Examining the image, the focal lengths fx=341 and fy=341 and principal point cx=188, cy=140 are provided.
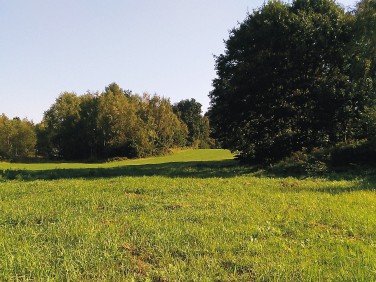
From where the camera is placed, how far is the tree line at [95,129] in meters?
72.6

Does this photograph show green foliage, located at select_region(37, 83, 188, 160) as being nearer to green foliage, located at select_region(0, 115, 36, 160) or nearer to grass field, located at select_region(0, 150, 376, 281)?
green foliage, located at select_region(0, 115, 36, 160)

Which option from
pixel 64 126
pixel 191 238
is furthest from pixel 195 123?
pixel 191 238

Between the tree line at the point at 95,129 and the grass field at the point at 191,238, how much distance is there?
6128cm

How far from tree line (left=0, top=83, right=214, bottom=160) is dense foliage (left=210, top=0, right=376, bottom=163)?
46.6 meters

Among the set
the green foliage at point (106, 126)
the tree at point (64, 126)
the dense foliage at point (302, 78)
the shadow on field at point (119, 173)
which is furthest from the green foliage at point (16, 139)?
the dense foliage at point (302, 78)

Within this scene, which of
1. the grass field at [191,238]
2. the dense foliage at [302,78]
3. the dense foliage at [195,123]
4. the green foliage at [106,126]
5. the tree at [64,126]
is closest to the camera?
the grass field at [191,238]

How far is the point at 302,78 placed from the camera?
27516mm

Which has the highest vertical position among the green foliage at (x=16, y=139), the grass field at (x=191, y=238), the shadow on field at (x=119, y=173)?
the green foliage at (x=16, y=139)

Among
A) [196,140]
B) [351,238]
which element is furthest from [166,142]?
[351,238]

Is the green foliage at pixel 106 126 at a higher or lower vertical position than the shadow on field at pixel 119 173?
higher

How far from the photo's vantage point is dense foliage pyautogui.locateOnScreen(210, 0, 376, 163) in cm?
2550

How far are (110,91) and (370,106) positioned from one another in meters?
58.8

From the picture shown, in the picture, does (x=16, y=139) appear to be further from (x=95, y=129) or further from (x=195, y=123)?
(x=195, y=123)

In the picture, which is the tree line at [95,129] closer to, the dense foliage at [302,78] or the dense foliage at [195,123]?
the dense foliage at [195,123]
